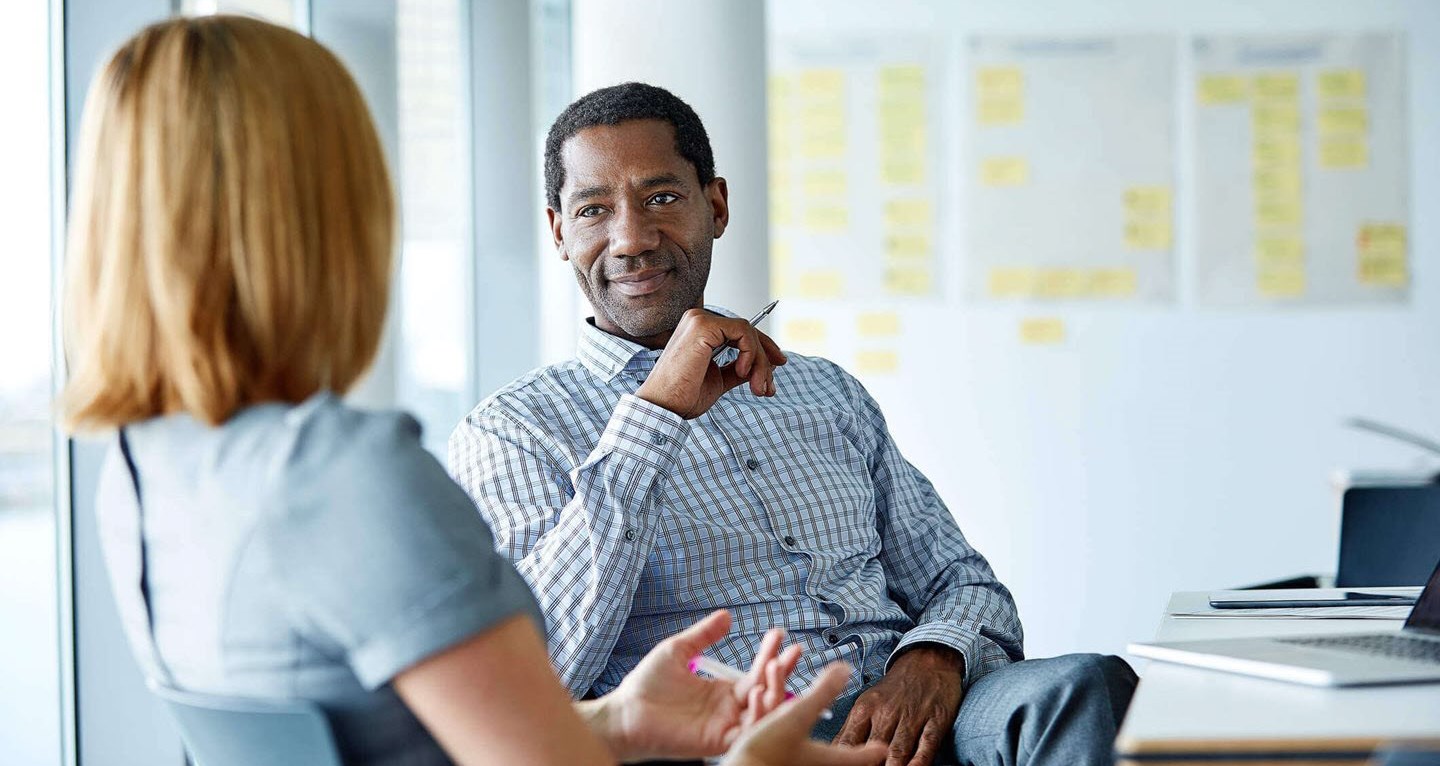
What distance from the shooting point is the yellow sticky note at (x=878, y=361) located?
3920 millimetres

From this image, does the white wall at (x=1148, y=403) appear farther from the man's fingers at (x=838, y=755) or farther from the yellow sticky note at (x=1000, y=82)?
the man's fingers at (x=838, y=755)

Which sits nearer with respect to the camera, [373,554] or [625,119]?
[373,554]

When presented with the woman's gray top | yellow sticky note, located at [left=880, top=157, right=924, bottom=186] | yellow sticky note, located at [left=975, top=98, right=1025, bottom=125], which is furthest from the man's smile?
yellow sticky note, located at [left=975, top=98, right=1025, bottom=125]

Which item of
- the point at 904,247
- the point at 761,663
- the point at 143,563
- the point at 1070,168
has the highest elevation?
the point at 1070,168

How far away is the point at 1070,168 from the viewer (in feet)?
12.7

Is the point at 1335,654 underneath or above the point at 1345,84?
underneath

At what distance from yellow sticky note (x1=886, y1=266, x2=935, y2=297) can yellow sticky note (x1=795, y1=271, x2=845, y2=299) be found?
0.13m

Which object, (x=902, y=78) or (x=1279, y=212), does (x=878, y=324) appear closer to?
(x=902, y=78)

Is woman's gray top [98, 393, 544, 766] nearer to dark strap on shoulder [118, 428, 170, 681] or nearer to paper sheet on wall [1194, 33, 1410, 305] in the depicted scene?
dark strap on shoulder [118, 428, 170, 681]

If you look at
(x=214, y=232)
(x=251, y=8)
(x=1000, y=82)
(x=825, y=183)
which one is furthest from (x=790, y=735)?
(x=1000, y=82)

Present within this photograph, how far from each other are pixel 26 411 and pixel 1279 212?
125 inches

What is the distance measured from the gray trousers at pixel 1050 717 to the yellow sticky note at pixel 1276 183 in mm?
2467

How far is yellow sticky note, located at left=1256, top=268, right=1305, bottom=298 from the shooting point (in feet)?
12.5

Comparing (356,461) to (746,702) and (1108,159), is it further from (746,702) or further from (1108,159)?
(1108,159)
